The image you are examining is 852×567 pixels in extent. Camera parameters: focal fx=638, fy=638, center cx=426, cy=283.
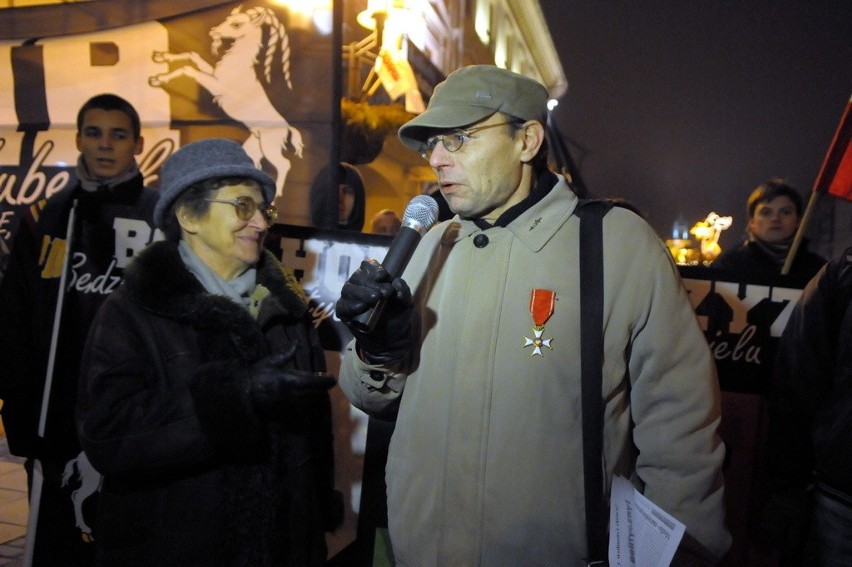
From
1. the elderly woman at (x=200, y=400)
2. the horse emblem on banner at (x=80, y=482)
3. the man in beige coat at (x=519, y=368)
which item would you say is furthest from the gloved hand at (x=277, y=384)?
the horse emblem on banner at (x=80, y=482)

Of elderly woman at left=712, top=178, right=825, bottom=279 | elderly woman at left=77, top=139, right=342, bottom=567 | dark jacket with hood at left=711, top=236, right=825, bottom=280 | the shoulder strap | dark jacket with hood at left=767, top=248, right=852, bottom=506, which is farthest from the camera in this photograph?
elderly woman at left=712, top=178, right=825, bottom=279

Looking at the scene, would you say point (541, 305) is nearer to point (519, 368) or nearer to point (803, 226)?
point (519, 368)

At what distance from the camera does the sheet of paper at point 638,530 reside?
5.23 feet

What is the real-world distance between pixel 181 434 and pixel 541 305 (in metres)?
1.23

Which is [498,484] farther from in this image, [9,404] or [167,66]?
[167,66]

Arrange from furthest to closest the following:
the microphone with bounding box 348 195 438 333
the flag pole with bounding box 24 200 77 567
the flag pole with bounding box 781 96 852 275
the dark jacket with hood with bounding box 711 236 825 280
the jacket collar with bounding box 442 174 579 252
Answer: the dark jacket with hood with bounding box 711 236 825 280, the flag pole with bounding box 781 96 852 275, the flag pole with bounding box 24 200 77 567, the jacket collar with bounding box 442 174 579 252, the microphone with bounding box 348 195 438 333

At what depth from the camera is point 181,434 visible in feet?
6.79

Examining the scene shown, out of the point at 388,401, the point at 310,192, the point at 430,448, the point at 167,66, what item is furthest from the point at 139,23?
the point at 430,448

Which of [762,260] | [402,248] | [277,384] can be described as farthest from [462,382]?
[762,260]

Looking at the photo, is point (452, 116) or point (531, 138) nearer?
point (452, 116)

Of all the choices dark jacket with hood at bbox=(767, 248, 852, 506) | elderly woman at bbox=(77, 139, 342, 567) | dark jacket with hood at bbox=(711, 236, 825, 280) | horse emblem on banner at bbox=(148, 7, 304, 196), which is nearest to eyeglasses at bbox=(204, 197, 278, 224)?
elderly woman at bbox=(77, 139, 342, 567)

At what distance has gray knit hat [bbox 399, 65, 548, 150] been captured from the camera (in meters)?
2.02

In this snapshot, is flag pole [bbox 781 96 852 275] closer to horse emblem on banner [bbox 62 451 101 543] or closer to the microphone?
the microphone

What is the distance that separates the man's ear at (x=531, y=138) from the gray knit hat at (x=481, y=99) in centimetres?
3
